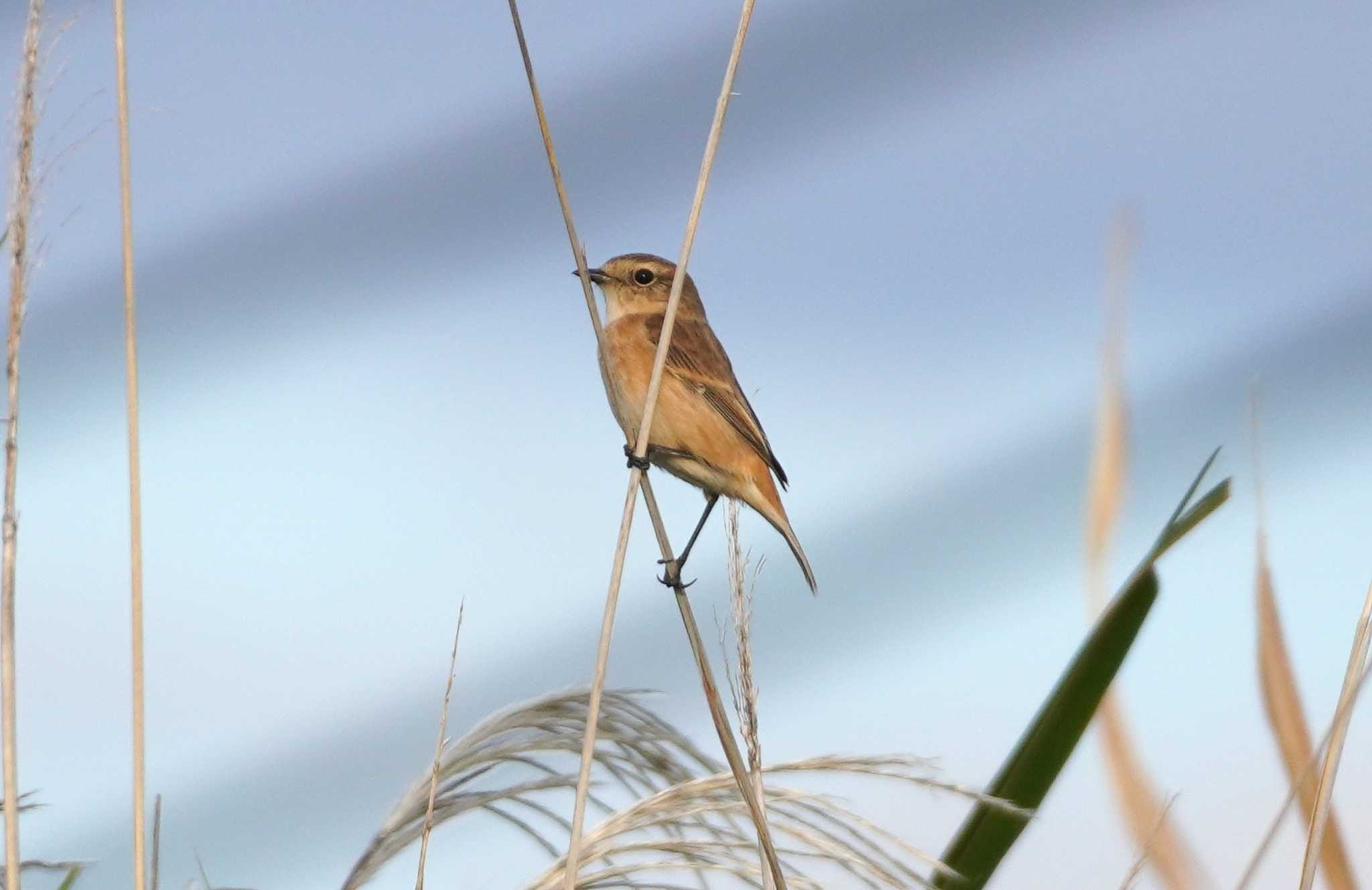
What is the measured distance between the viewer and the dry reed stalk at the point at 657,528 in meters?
1.22

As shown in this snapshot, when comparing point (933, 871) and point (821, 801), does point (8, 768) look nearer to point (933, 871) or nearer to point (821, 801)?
point (821, 801)

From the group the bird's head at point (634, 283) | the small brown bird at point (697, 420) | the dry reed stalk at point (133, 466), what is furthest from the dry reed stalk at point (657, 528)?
the bird's head at point (634, 283)

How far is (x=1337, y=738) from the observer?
4.33ft

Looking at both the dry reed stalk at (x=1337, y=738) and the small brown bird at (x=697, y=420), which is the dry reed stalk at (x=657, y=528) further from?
the small brown bird at (x=697, y=420)

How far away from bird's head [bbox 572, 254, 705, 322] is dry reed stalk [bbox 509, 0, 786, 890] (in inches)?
54.5

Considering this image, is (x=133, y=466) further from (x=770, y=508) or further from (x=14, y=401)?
(x=770, y=508)

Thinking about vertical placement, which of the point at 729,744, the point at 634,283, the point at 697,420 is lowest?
the point at 729,744

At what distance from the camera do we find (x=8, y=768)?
46.3 inches

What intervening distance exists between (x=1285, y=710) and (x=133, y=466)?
1.40 meters

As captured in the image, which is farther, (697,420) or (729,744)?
(697,420)

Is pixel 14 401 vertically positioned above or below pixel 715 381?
below

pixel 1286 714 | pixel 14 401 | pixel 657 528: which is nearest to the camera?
pixel 14 401

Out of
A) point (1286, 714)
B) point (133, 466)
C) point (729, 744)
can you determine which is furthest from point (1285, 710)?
point (133, 466)

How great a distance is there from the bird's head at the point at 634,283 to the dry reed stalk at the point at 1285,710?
4.69ft
